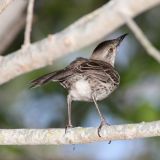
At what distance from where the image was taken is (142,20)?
7.56 m

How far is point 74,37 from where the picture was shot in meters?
4.33

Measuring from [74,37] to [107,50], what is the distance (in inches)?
90.0

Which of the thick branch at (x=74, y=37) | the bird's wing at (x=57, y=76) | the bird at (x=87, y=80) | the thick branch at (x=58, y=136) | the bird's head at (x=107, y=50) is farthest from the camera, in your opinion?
the bird's head at (x=107, y=50)

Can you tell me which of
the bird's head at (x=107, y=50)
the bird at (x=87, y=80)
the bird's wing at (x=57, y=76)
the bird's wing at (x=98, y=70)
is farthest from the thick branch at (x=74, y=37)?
the bird's head at (x=107, y=50)

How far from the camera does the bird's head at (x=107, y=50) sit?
657cm

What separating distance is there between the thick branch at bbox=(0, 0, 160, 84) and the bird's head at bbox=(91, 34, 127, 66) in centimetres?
184

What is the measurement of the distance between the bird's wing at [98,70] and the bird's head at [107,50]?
2.19ft

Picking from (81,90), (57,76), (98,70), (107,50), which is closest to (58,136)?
(57,76)

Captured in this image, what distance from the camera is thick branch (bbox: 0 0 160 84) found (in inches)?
159

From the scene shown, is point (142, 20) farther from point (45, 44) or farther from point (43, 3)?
point (45, 44)

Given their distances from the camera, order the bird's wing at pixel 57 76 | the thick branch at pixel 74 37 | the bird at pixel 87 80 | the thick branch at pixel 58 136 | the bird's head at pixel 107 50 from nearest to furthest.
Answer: the thick branch at pixel 74 37
the thick branch at pixel 58 136
the bird's wing at pixel 57 76
the bird at pixel 87 80
the bird's head at pixel 107 50

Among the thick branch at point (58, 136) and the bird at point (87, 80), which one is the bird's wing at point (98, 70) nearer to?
the bird at point (87, 80)

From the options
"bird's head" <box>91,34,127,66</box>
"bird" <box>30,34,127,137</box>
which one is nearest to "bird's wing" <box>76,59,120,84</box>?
"bird" <box>30,34,127,137</box>

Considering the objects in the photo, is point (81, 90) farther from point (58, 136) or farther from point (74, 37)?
point (74, 37)
